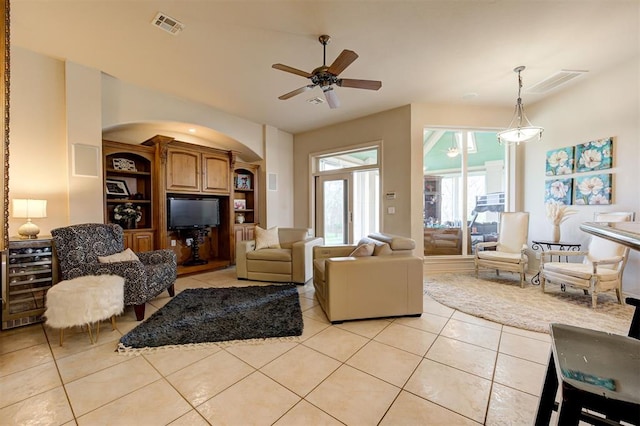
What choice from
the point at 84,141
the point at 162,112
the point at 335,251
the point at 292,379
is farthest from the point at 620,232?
the point at 162,112

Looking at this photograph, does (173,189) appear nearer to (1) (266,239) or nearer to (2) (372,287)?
(1) (266,239)

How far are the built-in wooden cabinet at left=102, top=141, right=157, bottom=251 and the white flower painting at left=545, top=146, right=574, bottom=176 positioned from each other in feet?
21.0

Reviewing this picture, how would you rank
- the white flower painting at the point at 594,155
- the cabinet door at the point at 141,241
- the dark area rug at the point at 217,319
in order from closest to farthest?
the dark area rug at the point at 217,319
the white flower painting at the point at 594,155
the cabinet door at the point at 141,241

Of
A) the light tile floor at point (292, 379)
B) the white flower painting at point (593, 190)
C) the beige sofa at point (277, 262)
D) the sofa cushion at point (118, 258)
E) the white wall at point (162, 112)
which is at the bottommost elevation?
the light tile floor at point (292, 379)

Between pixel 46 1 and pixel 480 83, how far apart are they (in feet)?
16.3

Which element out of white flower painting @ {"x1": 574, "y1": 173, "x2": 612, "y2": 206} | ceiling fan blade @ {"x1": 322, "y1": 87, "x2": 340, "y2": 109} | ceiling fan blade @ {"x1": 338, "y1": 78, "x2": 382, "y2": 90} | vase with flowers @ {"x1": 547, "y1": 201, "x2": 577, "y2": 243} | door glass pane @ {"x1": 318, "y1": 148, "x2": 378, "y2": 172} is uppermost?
ceiling fan blade @ {"x1": 338, "y1": 78, "x2": 382, "y2": 90}

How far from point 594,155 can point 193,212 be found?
6.19m

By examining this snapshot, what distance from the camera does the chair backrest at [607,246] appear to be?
3.01 metres

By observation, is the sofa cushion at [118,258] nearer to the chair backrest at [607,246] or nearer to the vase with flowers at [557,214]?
the chair backrest at [607,246]

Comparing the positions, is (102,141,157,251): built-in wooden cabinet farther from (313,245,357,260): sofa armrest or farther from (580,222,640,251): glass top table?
(580,222,640,251): glass top table

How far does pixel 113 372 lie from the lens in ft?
5.98

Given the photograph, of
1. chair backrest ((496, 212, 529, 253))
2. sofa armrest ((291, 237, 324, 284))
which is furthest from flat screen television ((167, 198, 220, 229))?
chair backrest ((496, 212, 529, 253))

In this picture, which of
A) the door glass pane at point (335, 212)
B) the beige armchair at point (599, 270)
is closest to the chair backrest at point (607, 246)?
the beige armchair at point (599, 270)

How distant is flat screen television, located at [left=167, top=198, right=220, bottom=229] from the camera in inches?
171
